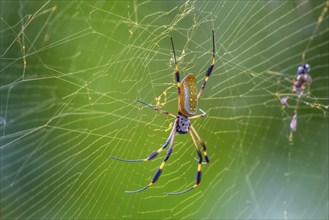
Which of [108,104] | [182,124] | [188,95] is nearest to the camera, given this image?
[188,95]

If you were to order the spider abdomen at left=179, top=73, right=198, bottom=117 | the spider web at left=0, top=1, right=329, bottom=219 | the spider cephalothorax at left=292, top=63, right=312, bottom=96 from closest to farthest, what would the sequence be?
the spider abdomen at left=179, top=73, right=198, bottom=117
the spider web at left=0, top=1, right=329, bottom=219
the spider cephalothorax at left=292, top=63, right=312, bottom=96

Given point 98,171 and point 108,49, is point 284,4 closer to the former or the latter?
point 108,49

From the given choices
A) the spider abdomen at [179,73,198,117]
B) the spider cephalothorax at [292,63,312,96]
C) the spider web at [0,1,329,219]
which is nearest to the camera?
the spider abdomen at [179,73,198,117]

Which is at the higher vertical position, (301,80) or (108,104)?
(301,80)

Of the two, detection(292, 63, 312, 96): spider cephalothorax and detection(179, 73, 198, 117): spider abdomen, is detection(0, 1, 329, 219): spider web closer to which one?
detection(179, 73, 198, 117): spider abdomen

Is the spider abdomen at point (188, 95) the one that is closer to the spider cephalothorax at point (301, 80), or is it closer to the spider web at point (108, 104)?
the spider web at point (108, 104)

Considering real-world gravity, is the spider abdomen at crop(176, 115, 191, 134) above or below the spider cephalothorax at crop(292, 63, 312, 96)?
below

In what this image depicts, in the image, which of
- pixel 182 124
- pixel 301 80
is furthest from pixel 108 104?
pixel 301 80

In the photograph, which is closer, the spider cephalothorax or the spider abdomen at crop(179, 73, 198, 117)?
the spider abdomen at crop(179, 73, 198, 117)

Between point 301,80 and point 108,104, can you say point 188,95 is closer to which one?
point 108,104

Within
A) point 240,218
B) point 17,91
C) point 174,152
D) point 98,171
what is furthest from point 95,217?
point 240,218

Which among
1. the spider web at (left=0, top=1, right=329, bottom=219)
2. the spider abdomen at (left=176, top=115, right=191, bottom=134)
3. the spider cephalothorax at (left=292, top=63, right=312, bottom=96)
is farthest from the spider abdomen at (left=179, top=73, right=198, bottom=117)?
the spider cephalothorax at (left=292, top=63, right=312, bottom=96)
